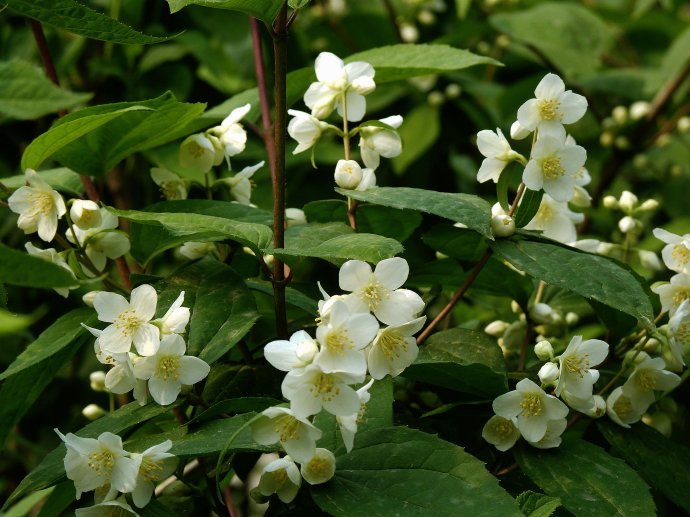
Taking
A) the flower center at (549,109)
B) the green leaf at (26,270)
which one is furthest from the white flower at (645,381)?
the green leaf at (26,270)

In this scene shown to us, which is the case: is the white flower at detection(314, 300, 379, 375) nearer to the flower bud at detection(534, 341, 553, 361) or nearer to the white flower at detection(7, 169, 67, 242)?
the flower bud at detection(534, 341, 553, 361)

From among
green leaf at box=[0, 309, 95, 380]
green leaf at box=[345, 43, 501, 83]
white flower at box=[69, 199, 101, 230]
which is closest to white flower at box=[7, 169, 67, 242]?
white flower at box=[69, 199, 101, 230]

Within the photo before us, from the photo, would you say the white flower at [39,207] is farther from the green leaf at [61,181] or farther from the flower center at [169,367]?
the flower center at [169,367]

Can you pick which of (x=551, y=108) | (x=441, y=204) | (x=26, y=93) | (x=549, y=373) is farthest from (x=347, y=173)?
(x=26, y=93)

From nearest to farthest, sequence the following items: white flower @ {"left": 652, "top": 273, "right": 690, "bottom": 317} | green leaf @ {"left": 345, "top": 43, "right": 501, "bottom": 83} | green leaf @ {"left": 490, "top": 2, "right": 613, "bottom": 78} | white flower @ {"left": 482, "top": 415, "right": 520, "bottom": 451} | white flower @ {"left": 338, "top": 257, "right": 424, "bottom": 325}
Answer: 1. white flower @ {"left": 338, "top": 257, "right": 424, "bottom": 325}
2. white flower @ {"left": 482, "top": 415, "right": 520, "bottom": 451}
3. white flower @ {"left": 652, "top": 273, "right": 690, "bottom": 317}
4. green leaf @ {"left": 345, "top": 43, "right": 501, "bottom": 83}
5. green leaf @ {"left": 490, "top": 2, "right": 613, "bottom": 78}

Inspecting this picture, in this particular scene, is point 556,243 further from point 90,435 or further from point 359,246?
point 90,435

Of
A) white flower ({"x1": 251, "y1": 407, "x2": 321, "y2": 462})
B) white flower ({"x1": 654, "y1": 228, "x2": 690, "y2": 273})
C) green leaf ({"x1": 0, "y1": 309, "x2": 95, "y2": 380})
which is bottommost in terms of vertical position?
green leaf ({"x1": 0, "y1": 309, "x2": 95, "y2": 380})
